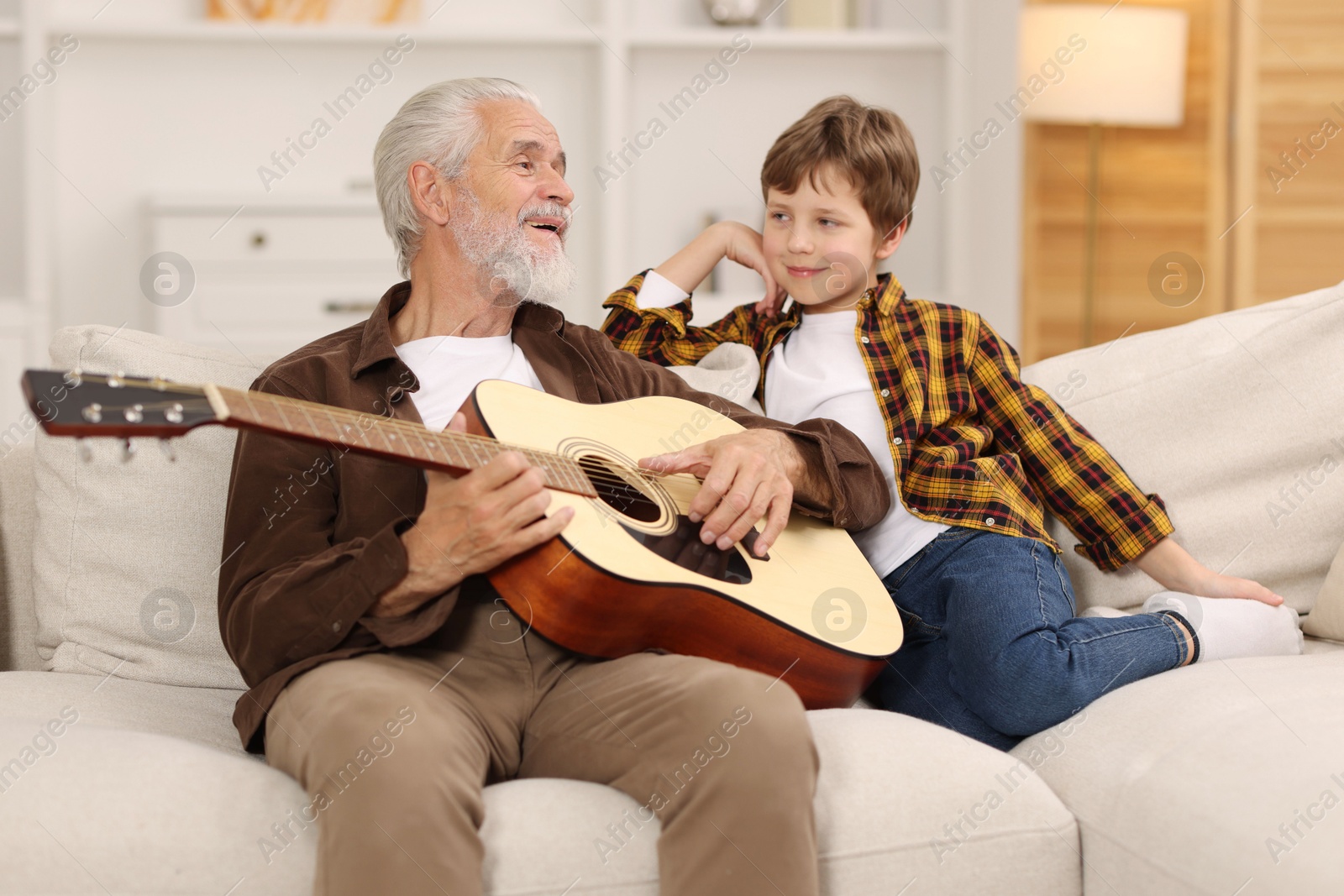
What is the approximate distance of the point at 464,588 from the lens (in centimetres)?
138

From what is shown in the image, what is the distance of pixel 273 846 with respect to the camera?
1118mm

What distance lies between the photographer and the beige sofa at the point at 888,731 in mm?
1107

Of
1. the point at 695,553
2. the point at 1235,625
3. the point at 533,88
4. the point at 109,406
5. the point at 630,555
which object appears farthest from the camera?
the point at 533,88

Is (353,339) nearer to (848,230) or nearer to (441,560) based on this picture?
(441,560)

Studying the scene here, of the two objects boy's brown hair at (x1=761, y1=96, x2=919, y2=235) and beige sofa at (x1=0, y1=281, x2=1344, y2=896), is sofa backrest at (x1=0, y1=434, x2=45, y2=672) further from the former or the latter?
boy's brown hair at (x1=761, y1=96, x2=919, y2=235)

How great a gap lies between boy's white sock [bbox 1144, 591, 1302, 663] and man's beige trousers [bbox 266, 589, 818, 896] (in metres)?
0.67

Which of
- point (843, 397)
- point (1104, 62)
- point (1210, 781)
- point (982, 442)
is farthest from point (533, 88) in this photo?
point (1210, 781)

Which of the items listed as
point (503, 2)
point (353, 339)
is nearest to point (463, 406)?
point (353, 339)

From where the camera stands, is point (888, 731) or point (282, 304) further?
point (282, 304)

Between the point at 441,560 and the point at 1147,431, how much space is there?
3.78 feet

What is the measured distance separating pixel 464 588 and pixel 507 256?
21.4 inches

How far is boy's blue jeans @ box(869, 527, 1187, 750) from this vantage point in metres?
1.44

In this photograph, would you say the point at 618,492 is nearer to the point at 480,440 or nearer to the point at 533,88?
the point at 480,440

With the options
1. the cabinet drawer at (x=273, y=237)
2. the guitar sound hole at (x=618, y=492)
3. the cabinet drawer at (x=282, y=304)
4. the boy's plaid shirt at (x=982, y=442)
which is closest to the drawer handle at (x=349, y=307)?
the cabinet drawer at (x=282, y=304)
